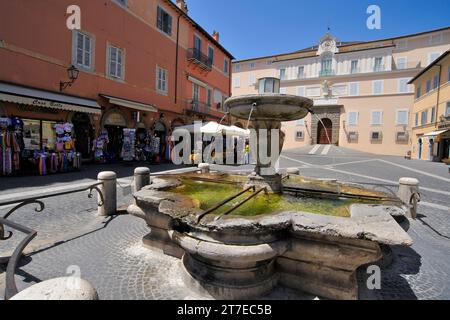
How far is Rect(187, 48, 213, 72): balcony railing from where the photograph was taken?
19828 millimetres

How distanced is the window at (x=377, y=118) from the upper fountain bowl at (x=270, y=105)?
34.9m

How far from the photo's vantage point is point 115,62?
13.7m

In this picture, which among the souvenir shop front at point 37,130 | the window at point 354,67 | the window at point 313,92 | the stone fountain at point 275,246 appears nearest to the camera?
the stone fountain at point 275,246

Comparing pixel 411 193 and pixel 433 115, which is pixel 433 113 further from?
pixel 411 193

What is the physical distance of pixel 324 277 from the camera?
252cm

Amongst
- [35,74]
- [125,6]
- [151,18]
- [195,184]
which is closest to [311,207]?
[195,184]

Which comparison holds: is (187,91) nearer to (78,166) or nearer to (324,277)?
(78,166)

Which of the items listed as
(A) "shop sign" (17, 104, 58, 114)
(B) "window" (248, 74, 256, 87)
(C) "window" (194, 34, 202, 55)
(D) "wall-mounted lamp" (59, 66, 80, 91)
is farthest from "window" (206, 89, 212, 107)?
Result: (B) "window" (248, 74, 256, 87)

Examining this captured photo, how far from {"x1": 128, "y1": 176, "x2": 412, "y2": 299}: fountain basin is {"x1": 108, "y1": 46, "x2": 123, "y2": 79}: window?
13447 millimetres

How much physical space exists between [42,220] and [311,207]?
491 cm

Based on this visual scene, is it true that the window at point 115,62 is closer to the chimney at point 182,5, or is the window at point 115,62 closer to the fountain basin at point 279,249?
the chimney at point 182,5

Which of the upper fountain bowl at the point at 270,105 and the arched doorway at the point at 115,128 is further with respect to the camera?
the arched doorway at the point at 115,128

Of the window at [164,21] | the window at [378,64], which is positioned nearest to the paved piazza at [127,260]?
the window at [164,21]

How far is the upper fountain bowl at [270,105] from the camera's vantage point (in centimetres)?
351
